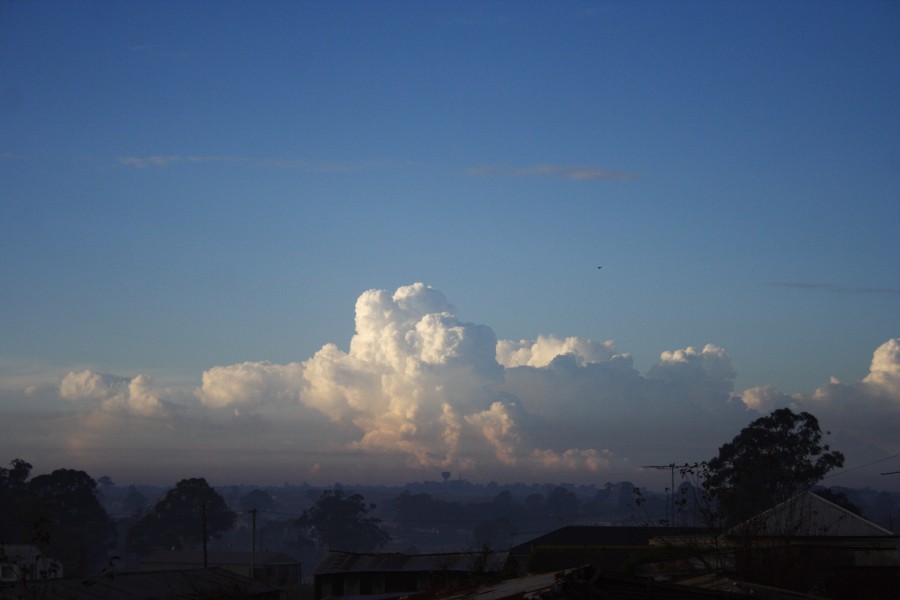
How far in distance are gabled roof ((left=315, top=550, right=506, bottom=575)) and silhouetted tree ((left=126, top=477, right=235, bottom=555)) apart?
6618cm

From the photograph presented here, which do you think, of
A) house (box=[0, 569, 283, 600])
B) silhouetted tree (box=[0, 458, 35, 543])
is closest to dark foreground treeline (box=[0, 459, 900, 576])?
silhouetted tree (box=[0, 458, 35, 543])

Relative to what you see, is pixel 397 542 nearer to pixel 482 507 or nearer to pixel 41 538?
pixel 482 507

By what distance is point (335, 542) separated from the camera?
11800 centimetres

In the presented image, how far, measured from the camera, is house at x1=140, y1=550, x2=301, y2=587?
7738 centimetres

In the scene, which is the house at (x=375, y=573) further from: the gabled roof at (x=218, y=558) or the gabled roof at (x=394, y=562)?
the gabled roof at (x=218, y=558)

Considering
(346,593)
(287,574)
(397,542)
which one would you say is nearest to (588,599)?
(346,593)

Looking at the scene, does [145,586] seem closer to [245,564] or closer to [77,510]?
[245,564]

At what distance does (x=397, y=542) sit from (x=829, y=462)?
326ft

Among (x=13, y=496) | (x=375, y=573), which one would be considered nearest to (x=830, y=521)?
(x=375, y=573)

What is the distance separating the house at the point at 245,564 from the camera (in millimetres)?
77375

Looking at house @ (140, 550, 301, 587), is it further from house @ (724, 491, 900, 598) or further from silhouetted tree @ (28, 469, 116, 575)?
house @ (724, 491, 900, 598)

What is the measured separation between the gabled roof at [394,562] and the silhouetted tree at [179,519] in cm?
6618

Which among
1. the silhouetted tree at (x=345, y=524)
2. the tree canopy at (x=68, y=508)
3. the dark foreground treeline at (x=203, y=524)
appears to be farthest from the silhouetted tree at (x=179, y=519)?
the silhouetted tree at (x=345, y=524)

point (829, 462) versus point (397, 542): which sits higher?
point (829, 462)
